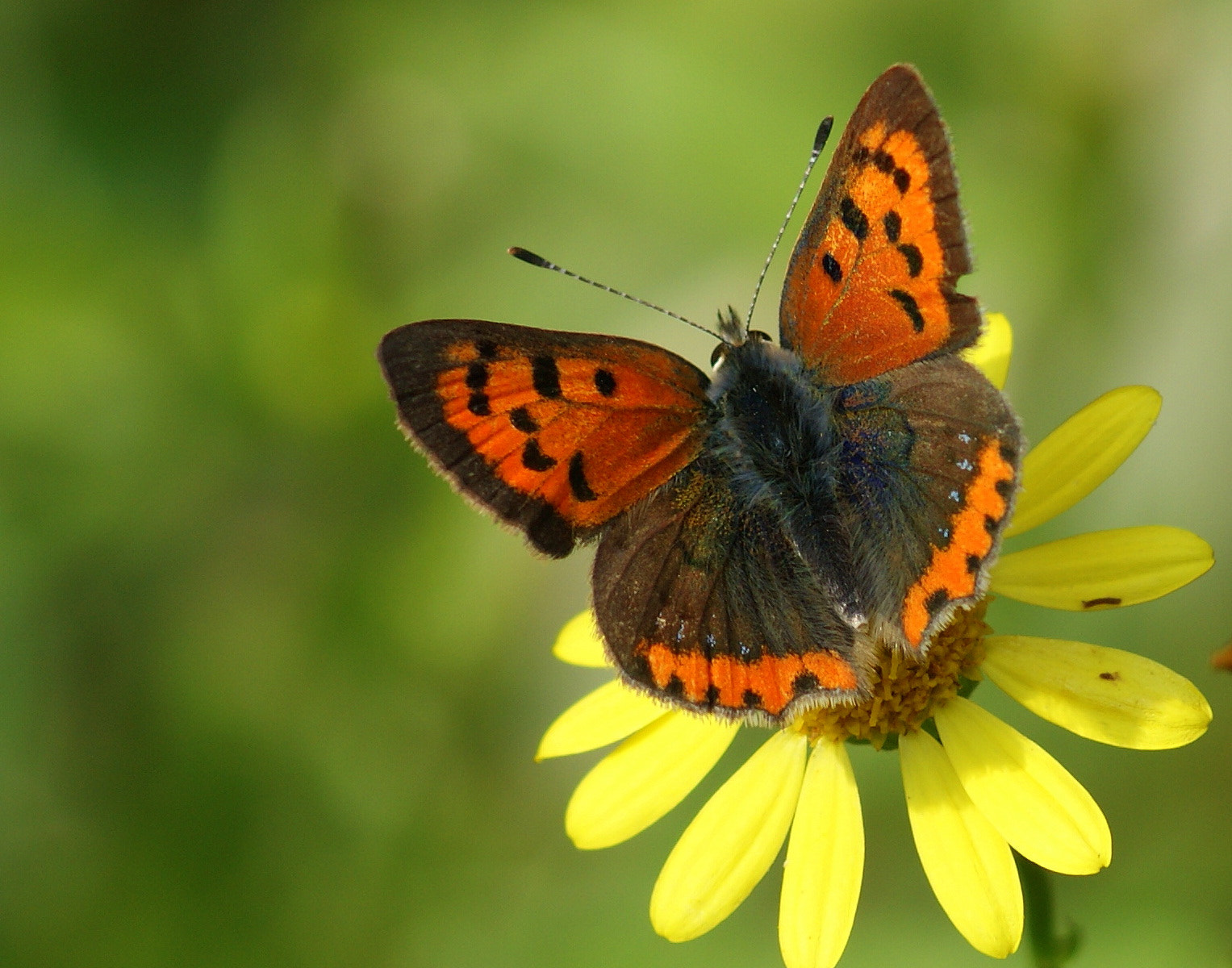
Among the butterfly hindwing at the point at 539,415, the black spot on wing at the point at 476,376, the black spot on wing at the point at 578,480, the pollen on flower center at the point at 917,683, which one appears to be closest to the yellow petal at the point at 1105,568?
the pollen on flower center at the point at 917,683

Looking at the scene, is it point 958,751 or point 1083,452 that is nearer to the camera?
point 958,751

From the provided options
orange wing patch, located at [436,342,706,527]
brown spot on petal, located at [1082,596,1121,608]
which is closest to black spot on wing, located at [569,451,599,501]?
orange wing patch, located at [436,342,706,527]

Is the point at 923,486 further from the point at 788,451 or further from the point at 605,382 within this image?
the point at 605,382

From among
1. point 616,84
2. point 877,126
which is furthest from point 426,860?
point 616,84

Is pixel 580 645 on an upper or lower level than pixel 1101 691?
lower

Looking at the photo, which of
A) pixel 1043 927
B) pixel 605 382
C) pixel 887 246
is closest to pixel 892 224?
pixel 887 246

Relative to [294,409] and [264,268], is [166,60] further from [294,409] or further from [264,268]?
[294,409]

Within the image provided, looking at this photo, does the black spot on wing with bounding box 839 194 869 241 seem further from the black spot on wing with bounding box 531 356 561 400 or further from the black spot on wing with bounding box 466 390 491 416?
the black spot on wing with bounding box 466 390 491 416
